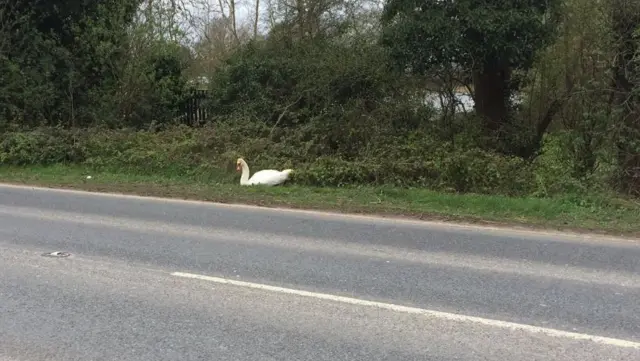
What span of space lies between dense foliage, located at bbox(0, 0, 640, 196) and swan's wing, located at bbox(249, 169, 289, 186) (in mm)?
464

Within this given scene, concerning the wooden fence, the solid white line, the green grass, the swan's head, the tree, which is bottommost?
the solid white line

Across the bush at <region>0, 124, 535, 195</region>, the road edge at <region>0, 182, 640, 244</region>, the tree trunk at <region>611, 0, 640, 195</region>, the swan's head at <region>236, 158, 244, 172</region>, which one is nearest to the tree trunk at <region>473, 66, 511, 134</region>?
the bush at <region>0, 124, 535, 195</region>

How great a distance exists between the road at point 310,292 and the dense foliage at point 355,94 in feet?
16.0

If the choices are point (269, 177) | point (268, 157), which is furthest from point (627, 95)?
point (268, 157)

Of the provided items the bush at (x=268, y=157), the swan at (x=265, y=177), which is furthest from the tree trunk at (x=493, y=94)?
the swan at (x=265, y=177)

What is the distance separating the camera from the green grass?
9.77 meters

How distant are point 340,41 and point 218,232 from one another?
13115 mm

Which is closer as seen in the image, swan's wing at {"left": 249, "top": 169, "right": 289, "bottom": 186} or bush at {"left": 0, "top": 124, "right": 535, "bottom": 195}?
bush at {"left": 0, "top": 124, "right": 535, "bottom": 195}

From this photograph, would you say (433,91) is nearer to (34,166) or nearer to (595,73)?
(595,73)

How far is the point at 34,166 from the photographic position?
16.5m

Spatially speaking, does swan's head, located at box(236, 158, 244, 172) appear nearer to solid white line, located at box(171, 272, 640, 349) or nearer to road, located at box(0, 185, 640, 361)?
road, located at box(0, 185, 640, 361)

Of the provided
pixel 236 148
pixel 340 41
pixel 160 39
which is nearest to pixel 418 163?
pixel 236 148

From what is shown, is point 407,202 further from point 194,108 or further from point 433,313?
point 194,108

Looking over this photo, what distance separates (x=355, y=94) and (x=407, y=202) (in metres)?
7.43
